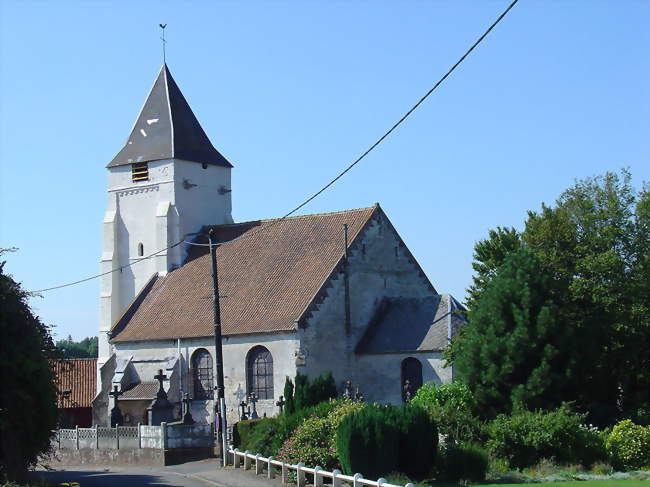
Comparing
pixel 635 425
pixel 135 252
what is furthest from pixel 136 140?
pixel 635 425

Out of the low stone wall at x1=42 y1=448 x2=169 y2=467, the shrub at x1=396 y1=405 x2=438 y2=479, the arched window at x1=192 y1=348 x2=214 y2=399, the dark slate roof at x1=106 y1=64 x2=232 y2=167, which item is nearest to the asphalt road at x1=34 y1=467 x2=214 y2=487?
the low stone wall at x1=42 y1=448 x2=169 y2=467

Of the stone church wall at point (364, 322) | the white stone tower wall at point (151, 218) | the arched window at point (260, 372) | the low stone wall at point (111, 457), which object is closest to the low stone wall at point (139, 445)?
the low stone wall at point (111, 457)

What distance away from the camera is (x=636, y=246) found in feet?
108

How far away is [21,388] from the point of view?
21.0m

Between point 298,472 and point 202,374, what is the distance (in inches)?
813

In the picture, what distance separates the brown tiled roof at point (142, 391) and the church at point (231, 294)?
0.25 feet

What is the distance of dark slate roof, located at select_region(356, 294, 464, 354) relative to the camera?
4047cm

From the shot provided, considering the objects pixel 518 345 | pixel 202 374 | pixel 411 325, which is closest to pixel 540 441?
pixel 518 345

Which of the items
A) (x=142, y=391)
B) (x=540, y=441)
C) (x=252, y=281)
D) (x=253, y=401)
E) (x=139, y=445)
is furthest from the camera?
(x=252, y=281)

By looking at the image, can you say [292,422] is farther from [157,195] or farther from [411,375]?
[157,195]

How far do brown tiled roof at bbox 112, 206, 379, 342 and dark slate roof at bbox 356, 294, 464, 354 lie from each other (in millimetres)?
3290

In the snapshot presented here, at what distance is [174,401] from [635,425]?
2242 cm

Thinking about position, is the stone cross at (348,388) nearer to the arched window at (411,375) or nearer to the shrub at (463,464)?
the arched window at (411,375)

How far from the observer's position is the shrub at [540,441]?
25891mm
